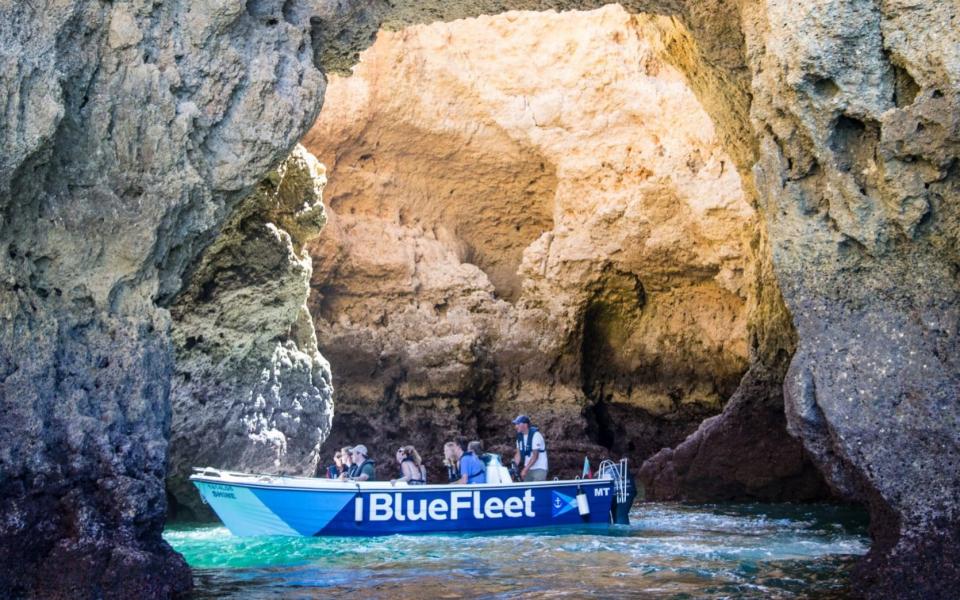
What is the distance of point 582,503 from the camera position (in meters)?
12.0

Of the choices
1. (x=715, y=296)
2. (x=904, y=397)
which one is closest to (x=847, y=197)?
(x=904, y=397)

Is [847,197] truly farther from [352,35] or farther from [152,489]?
[152,489]

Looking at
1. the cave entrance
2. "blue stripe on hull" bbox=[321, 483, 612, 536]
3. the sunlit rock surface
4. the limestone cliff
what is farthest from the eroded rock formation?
the cave entrance

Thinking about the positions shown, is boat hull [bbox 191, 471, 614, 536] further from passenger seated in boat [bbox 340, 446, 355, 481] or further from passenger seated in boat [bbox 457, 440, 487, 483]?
passenger seated in boat [bbox 340, 446, 355, 481]

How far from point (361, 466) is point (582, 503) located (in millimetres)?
2638

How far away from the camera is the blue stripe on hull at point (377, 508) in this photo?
10.9 meters

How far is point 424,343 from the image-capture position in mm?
17594

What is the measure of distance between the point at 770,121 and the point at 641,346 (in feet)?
33.9

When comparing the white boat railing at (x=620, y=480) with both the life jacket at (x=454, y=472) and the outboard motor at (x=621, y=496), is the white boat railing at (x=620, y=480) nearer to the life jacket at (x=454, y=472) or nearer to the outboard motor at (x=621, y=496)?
the outboard motor at (x=621, y=496)

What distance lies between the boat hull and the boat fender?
0.26 metres

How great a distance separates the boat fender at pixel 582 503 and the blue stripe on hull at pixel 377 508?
30 centimetres

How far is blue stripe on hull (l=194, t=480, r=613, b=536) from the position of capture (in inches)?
427

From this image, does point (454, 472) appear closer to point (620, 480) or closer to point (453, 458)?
point (453, 458)

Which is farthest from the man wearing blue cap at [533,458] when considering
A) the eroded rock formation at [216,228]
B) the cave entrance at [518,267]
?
the eroded rock formation at [216,228]
